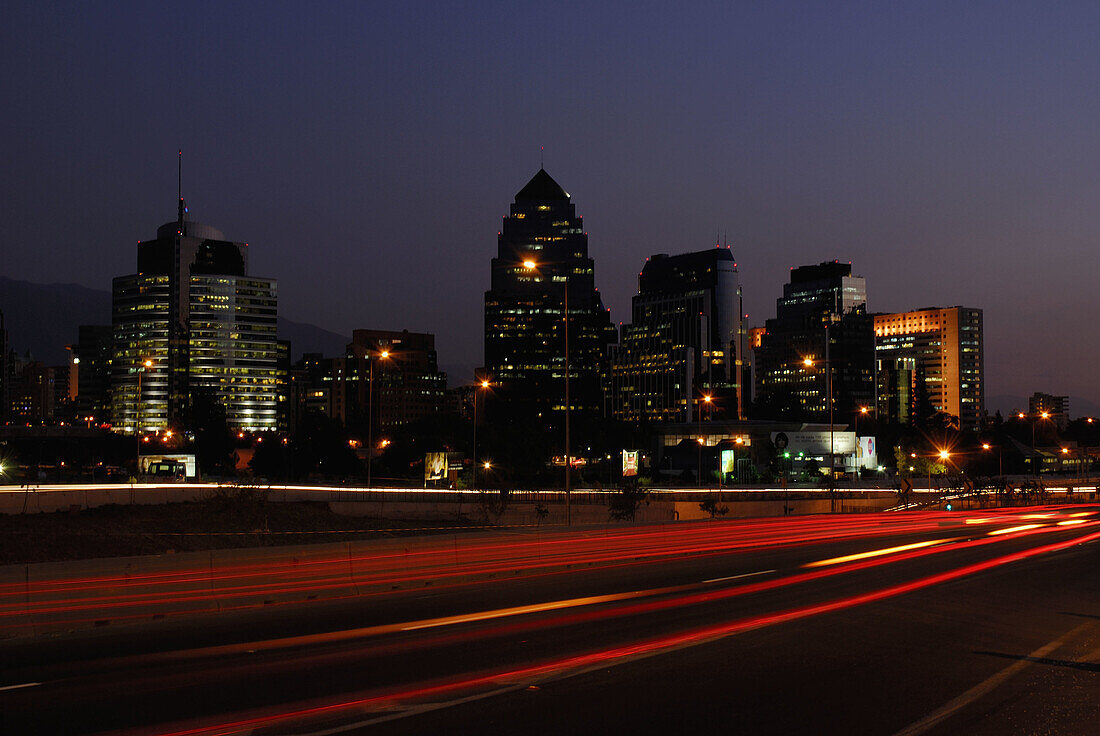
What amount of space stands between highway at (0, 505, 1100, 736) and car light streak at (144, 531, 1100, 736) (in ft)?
0.15

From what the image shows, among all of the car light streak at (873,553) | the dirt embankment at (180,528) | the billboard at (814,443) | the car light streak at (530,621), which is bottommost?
the dirt embankment at (180,528)

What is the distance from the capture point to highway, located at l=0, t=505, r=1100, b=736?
36.0 feet

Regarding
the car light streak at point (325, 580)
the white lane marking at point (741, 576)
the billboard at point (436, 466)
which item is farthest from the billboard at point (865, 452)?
the white lane marking at point (741, 576)

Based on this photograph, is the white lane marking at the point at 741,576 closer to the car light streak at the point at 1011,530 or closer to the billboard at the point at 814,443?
the car light streak at the point at 1011,530

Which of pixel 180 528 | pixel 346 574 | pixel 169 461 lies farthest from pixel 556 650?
pixel 169 461

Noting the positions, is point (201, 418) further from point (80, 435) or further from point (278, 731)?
point (278, 731)

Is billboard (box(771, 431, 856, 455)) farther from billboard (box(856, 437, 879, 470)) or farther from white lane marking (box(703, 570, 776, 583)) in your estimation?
white lane marking (box(703, 570, 776, 583))

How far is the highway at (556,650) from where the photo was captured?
10961 mm

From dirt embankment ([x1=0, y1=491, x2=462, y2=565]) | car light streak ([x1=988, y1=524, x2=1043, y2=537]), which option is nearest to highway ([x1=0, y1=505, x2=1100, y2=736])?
car light streak ([x1=988, y1=524, x2=1043, y2=537])

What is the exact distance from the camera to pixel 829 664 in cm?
1393

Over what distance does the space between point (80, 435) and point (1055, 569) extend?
121 meters

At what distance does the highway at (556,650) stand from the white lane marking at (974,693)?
0.05 metres

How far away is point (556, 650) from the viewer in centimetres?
1494

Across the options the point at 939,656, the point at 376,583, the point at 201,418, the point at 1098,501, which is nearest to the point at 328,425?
the point at 201,418
